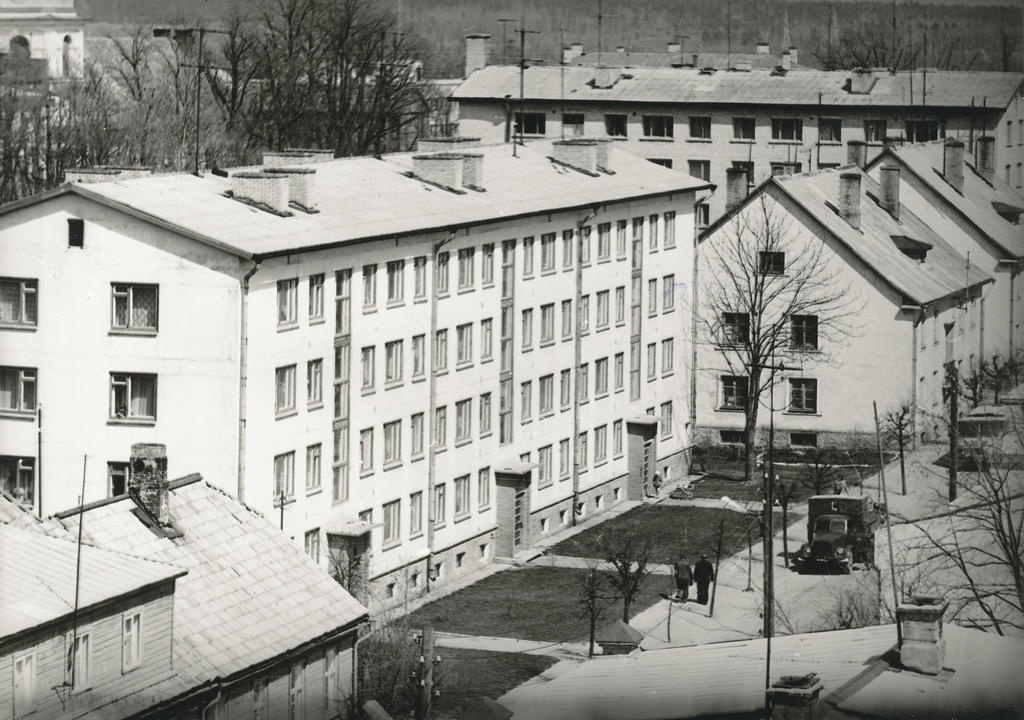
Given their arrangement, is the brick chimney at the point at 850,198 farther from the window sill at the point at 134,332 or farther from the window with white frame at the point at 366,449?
the window sill at the point at 134,332

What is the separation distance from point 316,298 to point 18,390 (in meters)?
3.94

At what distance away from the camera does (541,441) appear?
35.8 m

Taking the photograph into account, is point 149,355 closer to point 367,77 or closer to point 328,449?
point 328,449

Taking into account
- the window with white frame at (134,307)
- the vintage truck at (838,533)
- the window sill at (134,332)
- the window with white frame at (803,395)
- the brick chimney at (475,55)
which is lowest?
the vintage truck at (838,533)

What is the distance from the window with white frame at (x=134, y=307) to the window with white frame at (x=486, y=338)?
707 cm

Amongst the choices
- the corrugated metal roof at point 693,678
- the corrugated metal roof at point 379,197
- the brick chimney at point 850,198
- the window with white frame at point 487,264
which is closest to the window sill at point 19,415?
the corrugated metal roof at point 379,197

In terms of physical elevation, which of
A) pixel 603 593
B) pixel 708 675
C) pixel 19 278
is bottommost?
pixel 603 593

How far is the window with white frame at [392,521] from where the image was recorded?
30812mm

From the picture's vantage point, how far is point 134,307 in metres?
28.1

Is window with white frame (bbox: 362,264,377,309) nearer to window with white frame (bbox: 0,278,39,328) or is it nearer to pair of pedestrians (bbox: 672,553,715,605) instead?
window with white frame (bbox: 0,278,39,328)

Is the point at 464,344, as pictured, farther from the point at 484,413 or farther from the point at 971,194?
the point at 971,194

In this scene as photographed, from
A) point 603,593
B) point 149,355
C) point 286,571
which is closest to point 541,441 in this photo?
point 603,593

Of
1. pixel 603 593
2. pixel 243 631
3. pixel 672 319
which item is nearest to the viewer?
pixel 243 631

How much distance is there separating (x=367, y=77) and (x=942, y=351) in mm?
25191
